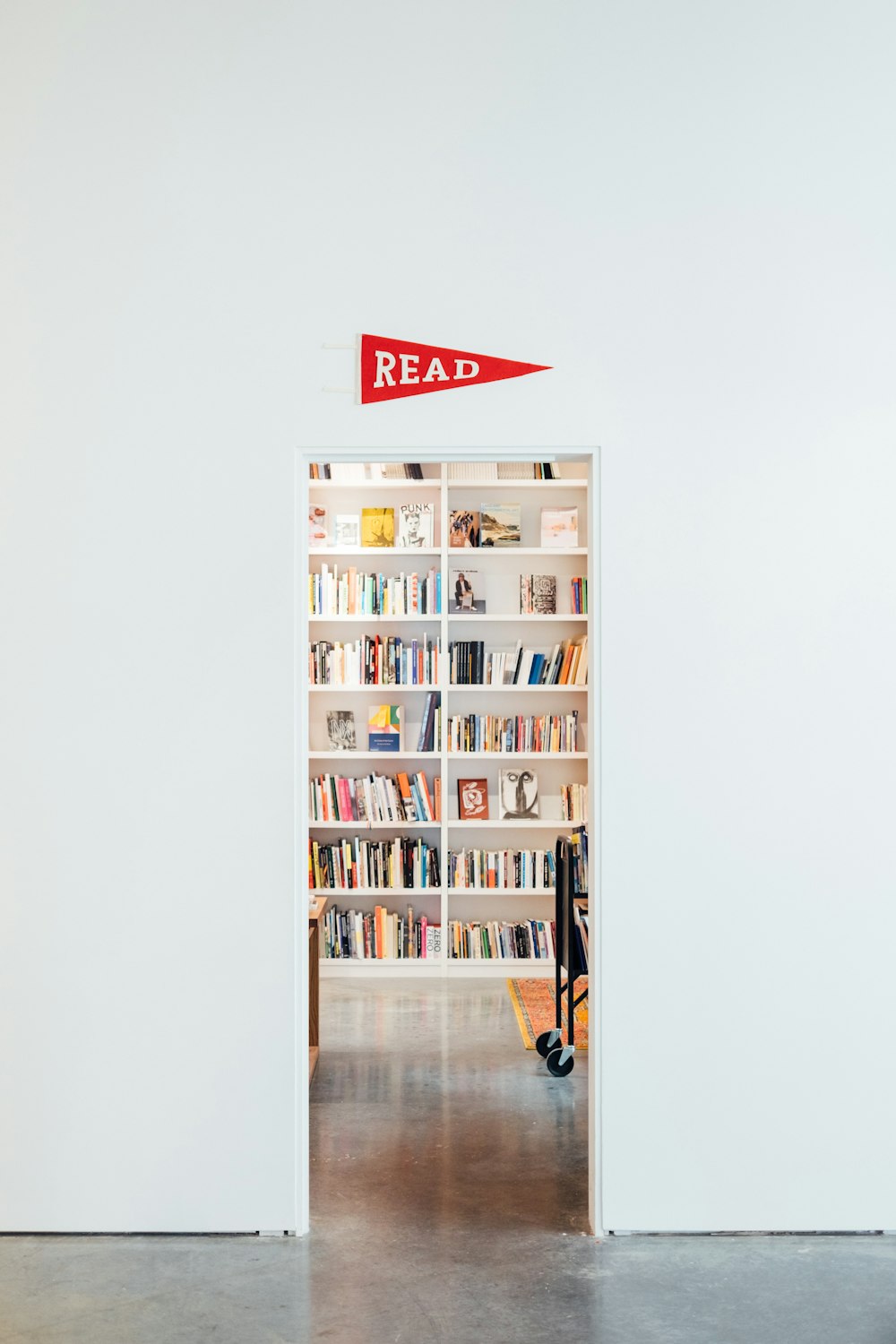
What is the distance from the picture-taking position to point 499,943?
699 cm

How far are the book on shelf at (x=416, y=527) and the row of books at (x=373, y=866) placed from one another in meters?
1.80

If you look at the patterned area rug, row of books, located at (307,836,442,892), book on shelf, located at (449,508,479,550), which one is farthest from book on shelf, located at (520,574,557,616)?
the patterned area rug

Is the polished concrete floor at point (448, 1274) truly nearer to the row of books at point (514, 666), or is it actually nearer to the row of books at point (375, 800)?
the row of books at point (375, 800)

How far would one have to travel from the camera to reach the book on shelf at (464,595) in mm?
7066

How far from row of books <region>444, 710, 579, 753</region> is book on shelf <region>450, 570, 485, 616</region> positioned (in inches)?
25.8

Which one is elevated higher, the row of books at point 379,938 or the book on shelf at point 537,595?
the book on shelf at point 537,595

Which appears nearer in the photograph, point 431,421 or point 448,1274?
point 448,1274

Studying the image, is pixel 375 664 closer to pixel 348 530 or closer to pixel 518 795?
pixel 348 530

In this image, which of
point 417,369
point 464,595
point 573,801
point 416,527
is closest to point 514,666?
point 464,595

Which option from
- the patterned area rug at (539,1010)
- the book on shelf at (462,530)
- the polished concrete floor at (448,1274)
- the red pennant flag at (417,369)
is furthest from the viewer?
the book on shelf at (462,530)

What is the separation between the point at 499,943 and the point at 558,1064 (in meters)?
1.89

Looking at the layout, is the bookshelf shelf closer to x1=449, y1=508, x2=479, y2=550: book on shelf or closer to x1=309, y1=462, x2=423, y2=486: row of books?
x1=449, y1=508, x2=479, y2=550: book on shelf

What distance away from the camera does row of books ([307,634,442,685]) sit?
22.9 ft
